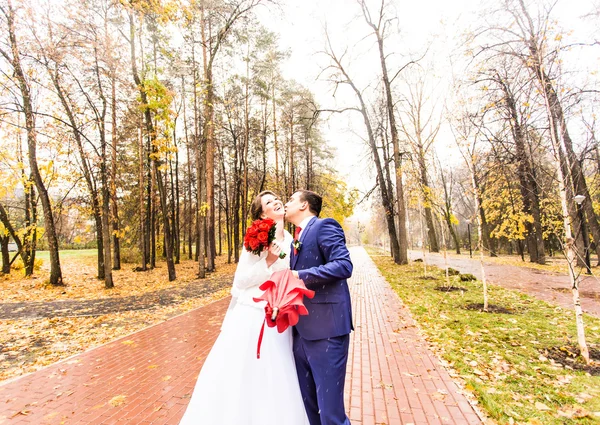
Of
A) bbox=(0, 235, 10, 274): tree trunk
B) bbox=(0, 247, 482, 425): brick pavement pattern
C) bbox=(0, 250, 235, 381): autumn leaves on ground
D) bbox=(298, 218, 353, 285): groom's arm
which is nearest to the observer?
bbox=(298, 218, 353, 285): groom's arm

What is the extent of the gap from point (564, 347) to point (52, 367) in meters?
7.98

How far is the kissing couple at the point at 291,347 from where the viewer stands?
6.49 ft

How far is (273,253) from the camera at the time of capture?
2.50m

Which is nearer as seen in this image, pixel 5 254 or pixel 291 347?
pixel 291 347

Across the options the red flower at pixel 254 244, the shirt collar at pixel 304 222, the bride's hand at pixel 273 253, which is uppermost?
the shirt collar at pixel 304 222

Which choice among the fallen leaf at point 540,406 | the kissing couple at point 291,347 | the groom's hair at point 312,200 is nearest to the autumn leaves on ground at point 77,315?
the kissing couple at point 291,347

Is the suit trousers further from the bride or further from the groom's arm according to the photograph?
the groom's arm

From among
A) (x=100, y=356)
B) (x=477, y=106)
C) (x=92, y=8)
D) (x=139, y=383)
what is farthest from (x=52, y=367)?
(x=92, y=8)

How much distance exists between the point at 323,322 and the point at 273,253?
29.0 inches

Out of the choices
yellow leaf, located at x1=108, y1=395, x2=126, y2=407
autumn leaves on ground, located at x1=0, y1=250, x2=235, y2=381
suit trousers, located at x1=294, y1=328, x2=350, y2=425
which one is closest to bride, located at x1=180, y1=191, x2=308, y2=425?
suit trousers, located at x1=294, y1=328, x2=350, y2=425

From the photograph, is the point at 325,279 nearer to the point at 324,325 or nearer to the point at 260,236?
the point at 324,325

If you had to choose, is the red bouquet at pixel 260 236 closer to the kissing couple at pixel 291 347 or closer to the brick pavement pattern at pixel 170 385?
the kissing couple at pixel 291 347

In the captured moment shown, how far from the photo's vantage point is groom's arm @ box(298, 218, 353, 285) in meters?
1.92

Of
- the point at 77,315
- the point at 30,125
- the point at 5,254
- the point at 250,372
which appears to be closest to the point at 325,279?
the point at 250,372
